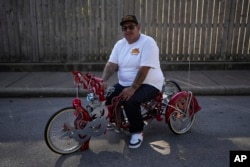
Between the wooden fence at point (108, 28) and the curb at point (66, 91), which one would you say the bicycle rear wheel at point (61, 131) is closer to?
the curb at point (66, 91)

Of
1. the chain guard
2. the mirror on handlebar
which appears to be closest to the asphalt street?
the chain guard

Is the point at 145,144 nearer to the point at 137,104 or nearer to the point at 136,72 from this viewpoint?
the point at 137,104

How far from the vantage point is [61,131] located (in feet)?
11.1

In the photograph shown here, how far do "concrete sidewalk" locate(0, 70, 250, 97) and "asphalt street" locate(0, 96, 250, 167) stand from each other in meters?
0.85

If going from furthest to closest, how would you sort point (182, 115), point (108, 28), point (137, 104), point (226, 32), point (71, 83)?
point (226, 32) < point (108, 28) < point (71, 83) < point (182, 115) < point (137, 104)

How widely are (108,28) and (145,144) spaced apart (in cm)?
424

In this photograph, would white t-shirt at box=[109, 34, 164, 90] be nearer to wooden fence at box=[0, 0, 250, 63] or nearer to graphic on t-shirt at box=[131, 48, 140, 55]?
graphic on t-shirt at box=[131, 48, 140, 55]

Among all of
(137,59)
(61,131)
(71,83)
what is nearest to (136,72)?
(137,59)

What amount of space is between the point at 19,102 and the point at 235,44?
5.55m

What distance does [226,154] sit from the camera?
3.40 m

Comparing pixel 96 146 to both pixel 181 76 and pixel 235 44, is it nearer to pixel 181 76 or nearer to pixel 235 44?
pixel 181 76

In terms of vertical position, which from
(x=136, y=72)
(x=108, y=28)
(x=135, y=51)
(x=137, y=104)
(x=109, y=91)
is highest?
(x=108, y=28)

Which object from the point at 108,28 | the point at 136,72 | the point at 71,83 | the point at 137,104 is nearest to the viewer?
the point at 137,104

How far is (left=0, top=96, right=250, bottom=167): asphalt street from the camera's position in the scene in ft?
10.7
